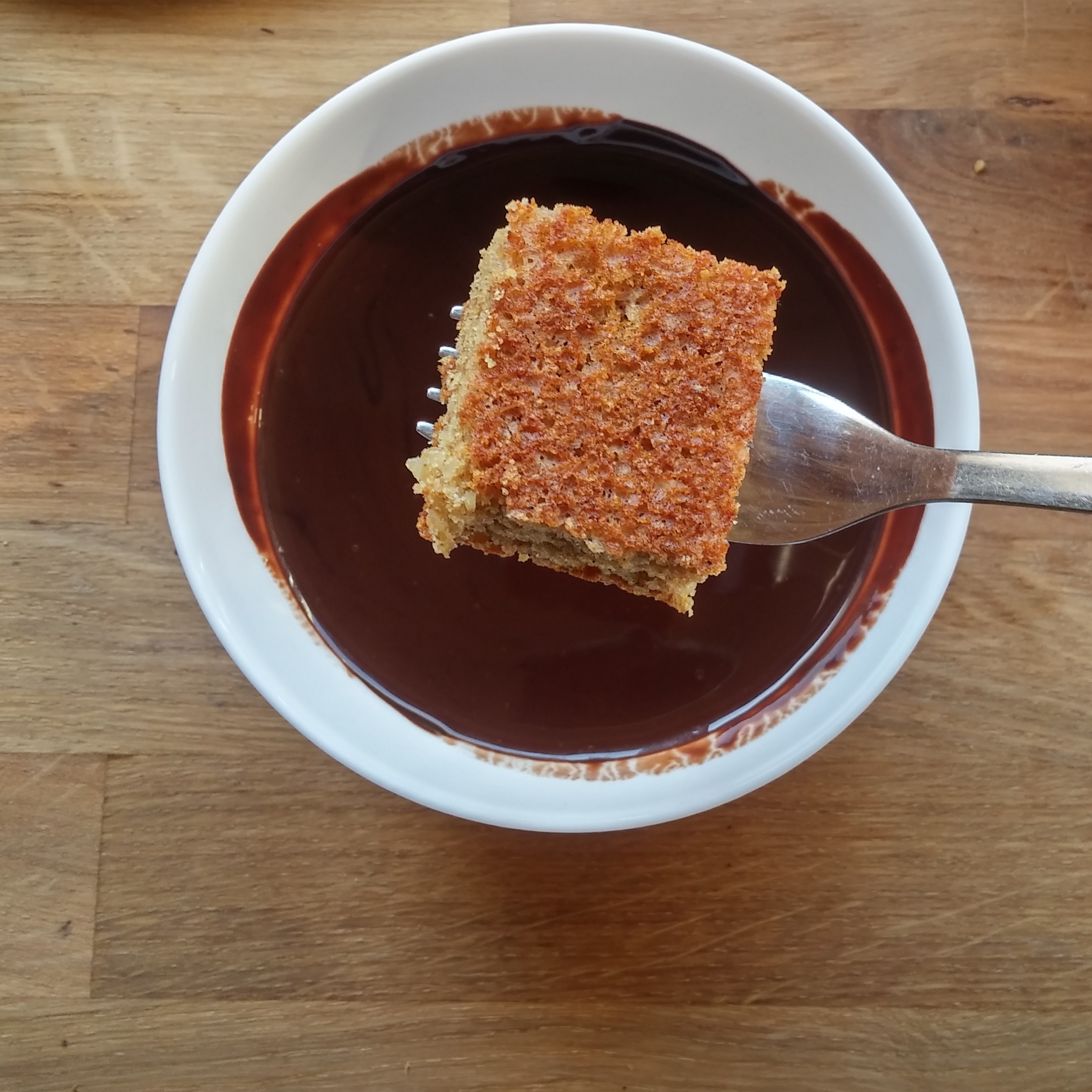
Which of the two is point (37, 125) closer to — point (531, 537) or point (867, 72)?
point (531, 537)

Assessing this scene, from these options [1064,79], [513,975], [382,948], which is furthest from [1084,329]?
[382,948]

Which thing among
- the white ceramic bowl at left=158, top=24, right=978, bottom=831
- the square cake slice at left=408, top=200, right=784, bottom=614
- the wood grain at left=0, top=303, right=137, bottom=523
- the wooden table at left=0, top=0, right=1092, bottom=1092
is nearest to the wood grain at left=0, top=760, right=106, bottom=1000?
the wooden table at left=0, top=0, right=1092, bottom=1092

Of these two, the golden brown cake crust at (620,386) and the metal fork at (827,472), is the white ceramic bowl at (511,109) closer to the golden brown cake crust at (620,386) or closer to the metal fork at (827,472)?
the metal fork at (827,472)

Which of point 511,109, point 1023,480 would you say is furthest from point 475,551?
point 1023,480

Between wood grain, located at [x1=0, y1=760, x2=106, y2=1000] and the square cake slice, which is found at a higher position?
the square cake slice

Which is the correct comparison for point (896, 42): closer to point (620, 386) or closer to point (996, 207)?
point (996, 207)

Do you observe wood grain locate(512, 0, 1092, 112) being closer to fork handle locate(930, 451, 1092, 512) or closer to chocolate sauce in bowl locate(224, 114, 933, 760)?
chocolate sauce in bowl locate(224, 114, 933, 760)

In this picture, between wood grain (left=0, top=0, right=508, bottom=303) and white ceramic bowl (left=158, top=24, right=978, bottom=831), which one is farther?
wood grain (left=0, top=0, right=508, bottom=303)
